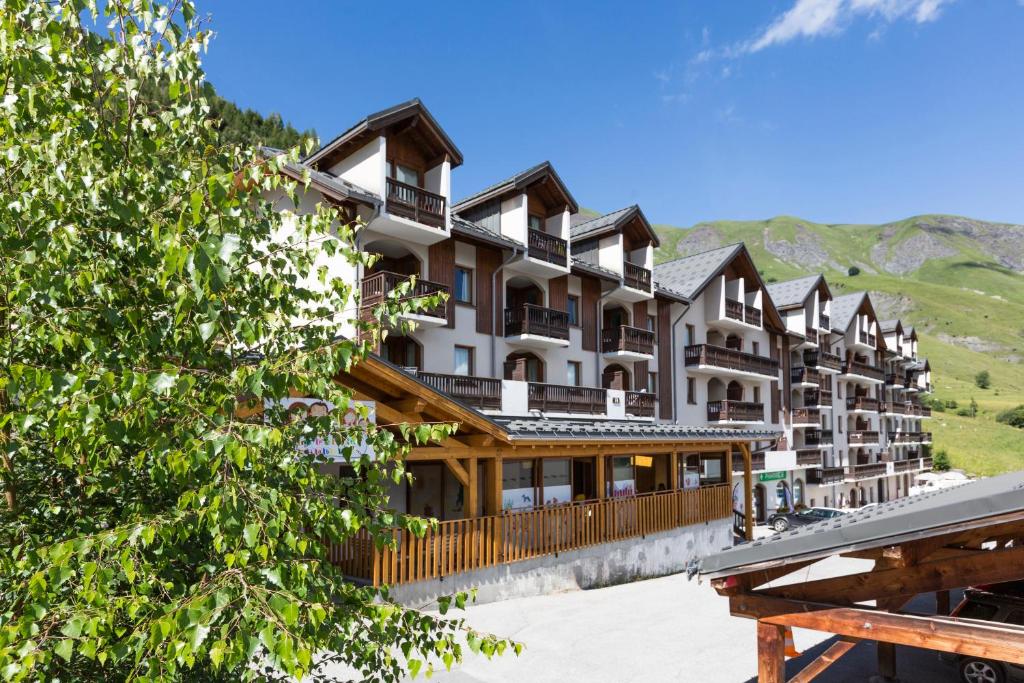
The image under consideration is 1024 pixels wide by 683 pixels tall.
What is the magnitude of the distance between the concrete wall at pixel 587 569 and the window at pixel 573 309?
9.34 meters

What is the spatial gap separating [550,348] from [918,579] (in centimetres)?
2067

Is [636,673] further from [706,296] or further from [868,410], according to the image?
[868,410]

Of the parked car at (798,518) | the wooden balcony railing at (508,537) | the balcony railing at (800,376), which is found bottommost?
the parked car at (798,518)

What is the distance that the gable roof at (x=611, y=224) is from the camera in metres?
28.2

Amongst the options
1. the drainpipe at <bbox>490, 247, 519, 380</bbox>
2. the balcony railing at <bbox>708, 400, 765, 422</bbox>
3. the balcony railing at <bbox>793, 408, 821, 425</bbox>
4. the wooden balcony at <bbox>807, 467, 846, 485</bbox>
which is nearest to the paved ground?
the drainpipe at <bbox>490, 247, 519, 380</bbox>

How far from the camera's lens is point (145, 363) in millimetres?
4168

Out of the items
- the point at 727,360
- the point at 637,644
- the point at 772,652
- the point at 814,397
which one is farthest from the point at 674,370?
the point at 772,652

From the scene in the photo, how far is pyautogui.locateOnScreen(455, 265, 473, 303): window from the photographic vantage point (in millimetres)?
23234

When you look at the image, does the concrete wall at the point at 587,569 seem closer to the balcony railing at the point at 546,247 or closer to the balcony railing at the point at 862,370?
the balcony railing at the point at 546,247

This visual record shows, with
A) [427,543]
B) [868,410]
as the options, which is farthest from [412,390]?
[868,410]

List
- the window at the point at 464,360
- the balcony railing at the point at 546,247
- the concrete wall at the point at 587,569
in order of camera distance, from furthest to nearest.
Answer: the balcony railing at the point at 546,247 < the window at the point at 464,360 < the concrete wall at the point at 587,569

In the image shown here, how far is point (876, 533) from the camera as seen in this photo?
17.5ft

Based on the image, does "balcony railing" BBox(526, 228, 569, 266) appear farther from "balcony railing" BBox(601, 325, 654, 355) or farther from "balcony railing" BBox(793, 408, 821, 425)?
"balcony railing" BBox(793, 408, 821, 425)

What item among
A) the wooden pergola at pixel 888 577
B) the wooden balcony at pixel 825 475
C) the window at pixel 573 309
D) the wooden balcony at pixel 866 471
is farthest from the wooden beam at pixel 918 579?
the wooden balcony at pixel 866 471
